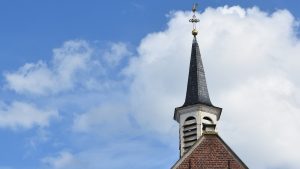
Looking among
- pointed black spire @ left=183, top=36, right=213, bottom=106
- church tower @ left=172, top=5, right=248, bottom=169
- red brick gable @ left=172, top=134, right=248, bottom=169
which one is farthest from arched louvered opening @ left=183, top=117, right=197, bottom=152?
red brick gable @ left=172, top=134, right=248, bottom=169

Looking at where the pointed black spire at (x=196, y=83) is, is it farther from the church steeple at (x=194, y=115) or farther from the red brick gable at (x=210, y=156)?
the red brick gable at (x=210, y=156)

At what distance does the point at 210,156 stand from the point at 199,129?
5772mm

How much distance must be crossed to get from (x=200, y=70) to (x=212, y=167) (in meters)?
10.8

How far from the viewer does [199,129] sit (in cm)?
3725

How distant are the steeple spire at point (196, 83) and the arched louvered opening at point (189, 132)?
109cm

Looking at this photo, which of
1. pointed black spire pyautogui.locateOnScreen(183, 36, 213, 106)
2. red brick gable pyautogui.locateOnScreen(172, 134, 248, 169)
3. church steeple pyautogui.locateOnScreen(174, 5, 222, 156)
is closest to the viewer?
red brick gable pyautogui.locateOnScreen(172, 134, 248, 169)

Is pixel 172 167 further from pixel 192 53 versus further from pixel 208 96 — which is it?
pixel 192 53

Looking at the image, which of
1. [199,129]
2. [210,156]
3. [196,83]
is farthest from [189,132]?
[210,156]

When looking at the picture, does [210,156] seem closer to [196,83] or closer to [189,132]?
[189,132]

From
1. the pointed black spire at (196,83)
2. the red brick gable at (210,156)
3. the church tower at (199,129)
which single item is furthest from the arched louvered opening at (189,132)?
the red brick gable at (210,156)

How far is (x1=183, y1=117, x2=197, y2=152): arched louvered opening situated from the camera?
37.6 meters

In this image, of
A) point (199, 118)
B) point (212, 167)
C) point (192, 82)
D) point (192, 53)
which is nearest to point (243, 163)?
point (212, 167)

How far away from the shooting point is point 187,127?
125 ft

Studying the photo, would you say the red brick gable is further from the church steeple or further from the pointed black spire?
the pointed black spire
